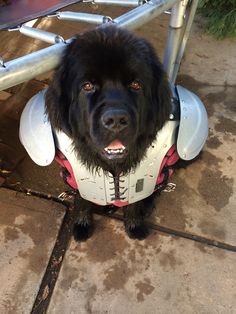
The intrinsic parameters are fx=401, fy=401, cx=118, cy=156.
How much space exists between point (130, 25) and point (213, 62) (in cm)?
194

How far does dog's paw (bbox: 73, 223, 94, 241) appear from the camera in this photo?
2359 mm

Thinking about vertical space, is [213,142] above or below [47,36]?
below

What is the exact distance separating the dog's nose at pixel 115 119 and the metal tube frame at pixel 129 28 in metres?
0.36

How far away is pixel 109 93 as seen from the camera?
5.63 feet

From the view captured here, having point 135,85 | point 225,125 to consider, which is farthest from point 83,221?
point 225,125

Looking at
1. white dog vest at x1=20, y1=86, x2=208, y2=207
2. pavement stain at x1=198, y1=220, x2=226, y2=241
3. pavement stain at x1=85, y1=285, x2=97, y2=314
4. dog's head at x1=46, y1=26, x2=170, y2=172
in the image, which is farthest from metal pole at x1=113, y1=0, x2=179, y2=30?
pavement stain at x1=85, y1=285, x2=97, y2=314

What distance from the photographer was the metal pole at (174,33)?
2312 mm

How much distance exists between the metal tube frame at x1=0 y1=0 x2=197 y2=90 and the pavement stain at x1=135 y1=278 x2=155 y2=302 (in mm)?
1234

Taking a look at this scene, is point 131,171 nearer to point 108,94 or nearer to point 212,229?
point 108,94

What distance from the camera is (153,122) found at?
1907 millimetres

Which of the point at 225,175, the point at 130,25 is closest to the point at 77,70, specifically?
the point at 130,25

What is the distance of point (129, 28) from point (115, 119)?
56cm

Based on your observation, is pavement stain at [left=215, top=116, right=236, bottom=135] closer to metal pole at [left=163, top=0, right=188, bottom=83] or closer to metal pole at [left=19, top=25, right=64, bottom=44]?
metal pole at [left=163, top=0, right=188, bottom=83]

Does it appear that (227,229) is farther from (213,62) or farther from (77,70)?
(213,62)
